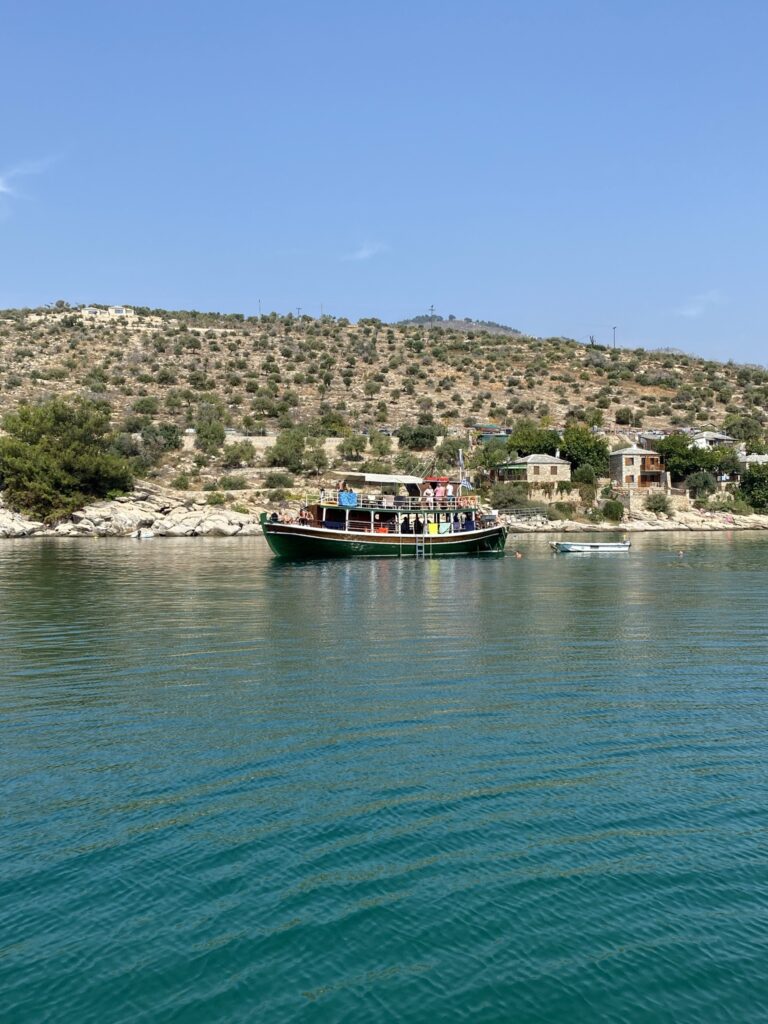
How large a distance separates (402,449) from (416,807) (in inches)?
2694

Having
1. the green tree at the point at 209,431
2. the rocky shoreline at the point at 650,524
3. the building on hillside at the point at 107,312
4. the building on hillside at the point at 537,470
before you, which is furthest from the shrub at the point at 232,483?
the building on hillside at the point at 107,312

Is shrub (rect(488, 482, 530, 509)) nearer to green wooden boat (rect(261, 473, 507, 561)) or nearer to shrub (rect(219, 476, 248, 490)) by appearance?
shrub (rect(219, 476, 248, 490))

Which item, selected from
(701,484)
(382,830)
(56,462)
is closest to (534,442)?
(701,484)

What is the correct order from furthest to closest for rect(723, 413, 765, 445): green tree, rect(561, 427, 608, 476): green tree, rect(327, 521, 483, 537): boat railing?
1. rect(723, 413, 765, 445): green tree
2. rect(561, 427, 608, 476): green tree
3. rect(327, 521, 483, 537): boat railing

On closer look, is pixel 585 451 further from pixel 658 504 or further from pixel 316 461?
pixel 316 461

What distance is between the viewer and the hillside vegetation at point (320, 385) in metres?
74.9

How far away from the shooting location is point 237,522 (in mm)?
61531

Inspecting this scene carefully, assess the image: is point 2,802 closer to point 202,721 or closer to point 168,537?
point 202,721

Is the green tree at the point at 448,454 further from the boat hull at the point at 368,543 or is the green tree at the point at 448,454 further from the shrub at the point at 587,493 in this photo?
the boat hull at the point at 368,543

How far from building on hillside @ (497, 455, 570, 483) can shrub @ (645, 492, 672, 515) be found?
682 cm

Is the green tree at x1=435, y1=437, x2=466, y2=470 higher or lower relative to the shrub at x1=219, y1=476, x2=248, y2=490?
higher

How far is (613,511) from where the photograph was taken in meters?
71.4

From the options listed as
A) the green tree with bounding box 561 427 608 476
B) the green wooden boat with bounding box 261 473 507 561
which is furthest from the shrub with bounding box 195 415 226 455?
A: the green tree with bounding box 561 427 608 476

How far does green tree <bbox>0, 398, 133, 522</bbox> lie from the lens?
60781 mm
